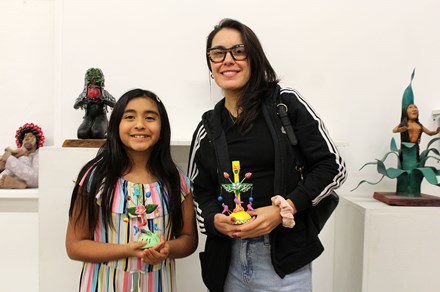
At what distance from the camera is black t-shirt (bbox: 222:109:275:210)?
958 millimetres

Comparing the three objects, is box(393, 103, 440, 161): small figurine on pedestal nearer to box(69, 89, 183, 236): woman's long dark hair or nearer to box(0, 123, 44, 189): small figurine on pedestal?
box(69, 89, 183, 236): woman's long dark hair

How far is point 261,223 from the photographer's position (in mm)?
875

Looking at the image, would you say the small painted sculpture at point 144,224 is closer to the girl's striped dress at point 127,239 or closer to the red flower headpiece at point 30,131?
the girl's striped dress at point 127,239

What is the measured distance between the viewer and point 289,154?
0.94 m

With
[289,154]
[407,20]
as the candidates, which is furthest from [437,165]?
[289,154]

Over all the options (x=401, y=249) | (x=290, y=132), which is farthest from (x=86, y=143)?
(x=401, y=249)

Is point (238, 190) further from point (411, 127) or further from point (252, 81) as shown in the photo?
point (411, 127)

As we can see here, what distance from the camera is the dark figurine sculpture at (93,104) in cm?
138

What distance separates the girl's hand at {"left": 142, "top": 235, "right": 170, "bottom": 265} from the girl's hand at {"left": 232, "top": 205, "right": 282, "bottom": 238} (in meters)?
0.21

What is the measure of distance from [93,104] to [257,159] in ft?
2.65

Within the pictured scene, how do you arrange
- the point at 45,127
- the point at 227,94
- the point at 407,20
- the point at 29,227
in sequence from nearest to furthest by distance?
the point at 227,94
the point at 407,20
the point at 29,227
the point at 45,127

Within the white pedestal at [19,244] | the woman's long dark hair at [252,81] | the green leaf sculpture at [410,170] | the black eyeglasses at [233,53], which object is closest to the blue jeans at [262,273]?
the woman's long dark hair at [252,81]

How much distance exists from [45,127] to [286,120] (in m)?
1.46

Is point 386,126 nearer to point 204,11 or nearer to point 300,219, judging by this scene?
point 300,219
